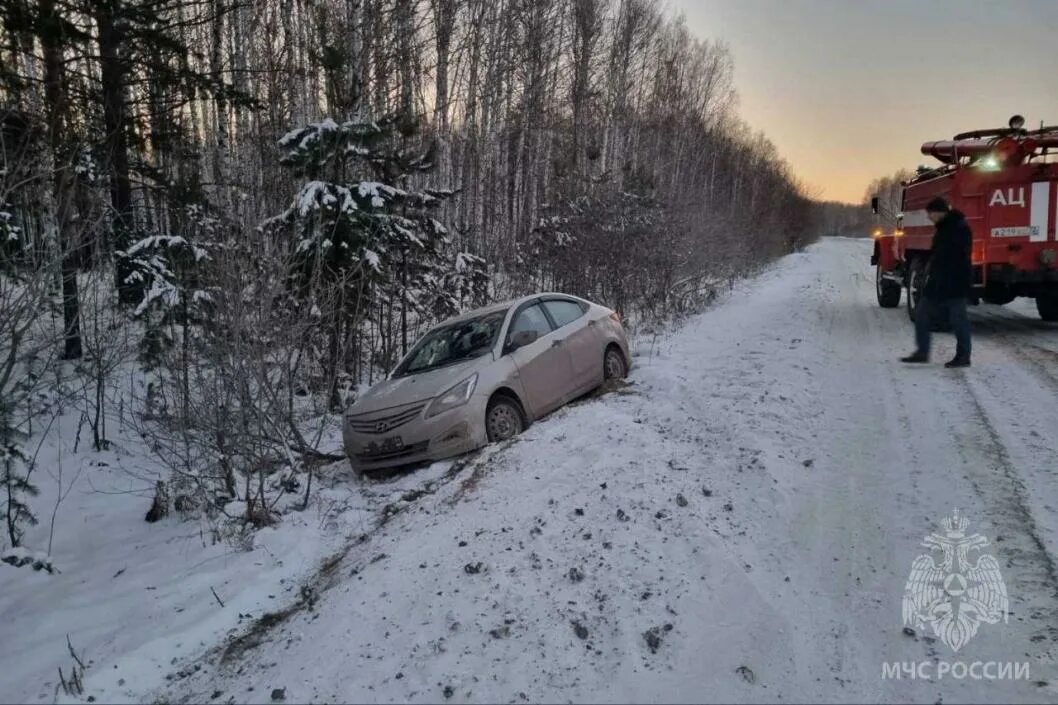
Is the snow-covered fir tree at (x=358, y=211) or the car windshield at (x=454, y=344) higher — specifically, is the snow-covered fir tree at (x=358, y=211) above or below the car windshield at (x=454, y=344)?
above

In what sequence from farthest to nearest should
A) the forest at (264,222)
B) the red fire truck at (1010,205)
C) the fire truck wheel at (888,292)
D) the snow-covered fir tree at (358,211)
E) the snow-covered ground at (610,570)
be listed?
the fire truck wheel at (888,292) → the red fire truck at (1010,205) → the snow-covered fir tree at (358,211) → the forest at (264,222) → the snow-covered ground at (610,570)

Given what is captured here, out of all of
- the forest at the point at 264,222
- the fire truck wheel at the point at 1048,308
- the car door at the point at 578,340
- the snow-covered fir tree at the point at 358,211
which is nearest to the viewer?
the forest at the point at 264,222

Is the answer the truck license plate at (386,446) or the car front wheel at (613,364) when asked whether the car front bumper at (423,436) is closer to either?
the truck license plate at (386,446)

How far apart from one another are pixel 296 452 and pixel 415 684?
408 cm

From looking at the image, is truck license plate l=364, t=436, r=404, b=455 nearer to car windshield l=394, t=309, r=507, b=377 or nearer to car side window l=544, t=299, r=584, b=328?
car windshield l=394, t=309, r=507, b=377

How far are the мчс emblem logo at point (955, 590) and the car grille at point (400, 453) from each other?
160 inches

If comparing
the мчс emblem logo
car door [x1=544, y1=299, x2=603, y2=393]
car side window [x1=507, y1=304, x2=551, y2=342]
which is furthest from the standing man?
the мчс emblem logo

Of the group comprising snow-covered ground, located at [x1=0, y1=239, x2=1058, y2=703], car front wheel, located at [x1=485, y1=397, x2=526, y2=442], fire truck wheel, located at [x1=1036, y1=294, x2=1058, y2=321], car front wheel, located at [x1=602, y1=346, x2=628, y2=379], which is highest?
fire truck wheel, located at [x1=1036, y1=294, x2=1058, y2=321]

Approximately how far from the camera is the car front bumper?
20.8 feet

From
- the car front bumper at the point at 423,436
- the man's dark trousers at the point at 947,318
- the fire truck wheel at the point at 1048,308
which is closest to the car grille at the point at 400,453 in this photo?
the car front bumper at the point at 423,436

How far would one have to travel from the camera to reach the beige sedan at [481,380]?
6.39 m

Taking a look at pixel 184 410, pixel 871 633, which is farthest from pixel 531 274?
pixel 871 633

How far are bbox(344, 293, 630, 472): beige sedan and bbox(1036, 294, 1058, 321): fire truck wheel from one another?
8.16 metres

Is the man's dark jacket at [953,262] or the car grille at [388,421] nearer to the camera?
the car grille at [388,421]
